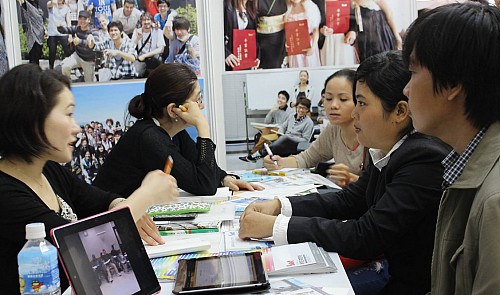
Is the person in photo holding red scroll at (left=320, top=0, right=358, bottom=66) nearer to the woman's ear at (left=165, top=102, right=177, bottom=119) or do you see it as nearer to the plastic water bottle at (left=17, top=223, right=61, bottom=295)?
the woman's ear at (left=165, top=102, right=177, bottom=119)

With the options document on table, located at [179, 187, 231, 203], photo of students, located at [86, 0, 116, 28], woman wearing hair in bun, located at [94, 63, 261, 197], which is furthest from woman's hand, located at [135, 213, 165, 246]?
photo of students, located at [86, 0, 116, 28]

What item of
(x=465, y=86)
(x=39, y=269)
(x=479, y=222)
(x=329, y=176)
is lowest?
(x=329, y=176)

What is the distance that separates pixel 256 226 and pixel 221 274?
13.7 inches

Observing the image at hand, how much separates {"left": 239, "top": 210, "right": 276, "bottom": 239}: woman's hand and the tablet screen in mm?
188

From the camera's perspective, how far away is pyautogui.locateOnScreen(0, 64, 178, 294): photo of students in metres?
1.51

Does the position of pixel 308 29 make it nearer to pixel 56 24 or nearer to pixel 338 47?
pixel 338 47

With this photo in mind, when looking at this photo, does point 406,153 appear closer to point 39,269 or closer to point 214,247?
point 214,247

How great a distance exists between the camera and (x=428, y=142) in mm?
1633

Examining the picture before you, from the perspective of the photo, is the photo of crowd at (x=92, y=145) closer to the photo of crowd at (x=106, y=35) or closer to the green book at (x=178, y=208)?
the photo of crowd at (x=106, y=35)

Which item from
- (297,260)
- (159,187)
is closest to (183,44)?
(159,187)

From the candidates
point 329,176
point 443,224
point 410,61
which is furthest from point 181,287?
point 329,176

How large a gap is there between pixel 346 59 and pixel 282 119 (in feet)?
1.96

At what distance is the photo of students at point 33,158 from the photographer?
1.51 metres


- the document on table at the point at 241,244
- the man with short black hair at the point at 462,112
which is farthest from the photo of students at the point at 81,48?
the man with short black hair at the point at 462,112
